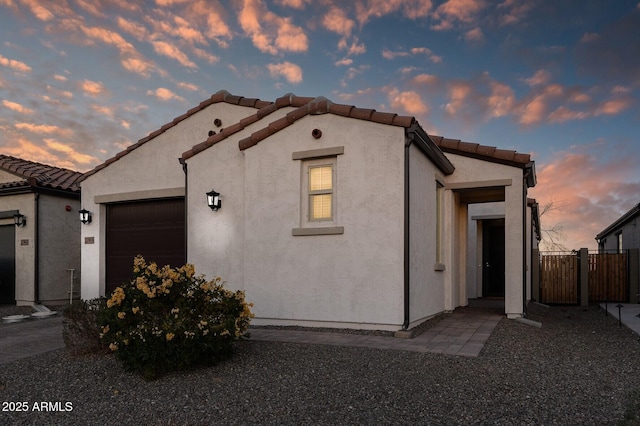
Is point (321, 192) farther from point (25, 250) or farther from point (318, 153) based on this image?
point (25, 250)

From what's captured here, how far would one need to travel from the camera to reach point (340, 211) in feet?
25.7

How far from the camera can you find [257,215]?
27.9 ft

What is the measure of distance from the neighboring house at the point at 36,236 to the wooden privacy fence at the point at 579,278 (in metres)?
14.9

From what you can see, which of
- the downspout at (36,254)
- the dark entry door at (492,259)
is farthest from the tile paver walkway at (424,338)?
the dark entry door at (492,259)

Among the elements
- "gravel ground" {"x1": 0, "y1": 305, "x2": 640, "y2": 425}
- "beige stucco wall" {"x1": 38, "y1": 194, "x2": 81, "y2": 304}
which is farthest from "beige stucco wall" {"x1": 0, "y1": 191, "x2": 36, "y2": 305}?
"gravel ground" {"x1": 0, "y1": 305, "x2": 640, "y2": 425}

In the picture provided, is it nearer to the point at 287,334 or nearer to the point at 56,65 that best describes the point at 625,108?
the point at 287,334

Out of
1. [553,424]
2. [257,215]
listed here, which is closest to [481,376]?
[553,424]

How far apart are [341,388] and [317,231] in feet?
12.0

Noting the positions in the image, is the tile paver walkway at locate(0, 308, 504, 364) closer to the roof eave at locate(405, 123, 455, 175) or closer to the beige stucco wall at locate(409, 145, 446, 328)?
the beige stucco wall at locate(409, 145, 446, 328)

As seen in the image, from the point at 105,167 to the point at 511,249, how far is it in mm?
10453

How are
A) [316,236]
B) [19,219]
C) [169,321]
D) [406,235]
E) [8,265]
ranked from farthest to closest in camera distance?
[8,265], [19,219], [316,236], [406,235], [169,321]

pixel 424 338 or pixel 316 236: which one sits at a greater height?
pixel 316 236

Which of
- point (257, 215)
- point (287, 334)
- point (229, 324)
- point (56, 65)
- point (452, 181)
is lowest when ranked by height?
point (287, 334)

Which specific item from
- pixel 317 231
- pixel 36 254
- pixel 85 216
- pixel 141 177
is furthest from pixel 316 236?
pixel 36 254
